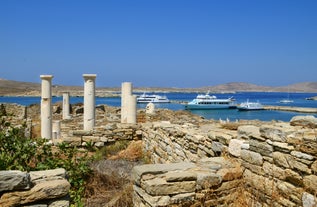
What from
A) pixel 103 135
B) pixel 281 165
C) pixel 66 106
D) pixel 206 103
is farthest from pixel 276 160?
pixel 206 103

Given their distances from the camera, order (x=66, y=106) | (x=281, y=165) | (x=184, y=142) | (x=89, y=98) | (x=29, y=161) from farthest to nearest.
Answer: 1. (x=66, y=106)
2. (x=89, y=98)
3. (x=184, y=142)
4. (x=29, y=161)
5. (x=281, y=165)

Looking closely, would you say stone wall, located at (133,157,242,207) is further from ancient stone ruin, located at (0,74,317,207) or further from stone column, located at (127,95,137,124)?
stone column, located at (127,95,137,124)

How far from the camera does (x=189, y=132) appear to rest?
6930mm

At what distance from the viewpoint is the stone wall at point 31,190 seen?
3.33 meters

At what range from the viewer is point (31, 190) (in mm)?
3449

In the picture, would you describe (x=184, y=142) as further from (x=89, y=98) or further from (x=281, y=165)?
(x=89, y=98)

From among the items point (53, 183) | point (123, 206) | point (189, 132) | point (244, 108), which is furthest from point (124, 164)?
point (244, 108)

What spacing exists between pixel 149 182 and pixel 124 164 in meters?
4.63

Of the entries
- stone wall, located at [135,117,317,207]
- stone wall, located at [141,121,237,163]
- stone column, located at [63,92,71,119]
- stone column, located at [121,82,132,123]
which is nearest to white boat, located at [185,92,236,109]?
stone column, located at [63,92,71,119]

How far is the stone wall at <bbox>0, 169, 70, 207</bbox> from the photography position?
3.33m

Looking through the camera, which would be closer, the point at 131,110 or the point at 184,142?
Answer: the point at 184,142

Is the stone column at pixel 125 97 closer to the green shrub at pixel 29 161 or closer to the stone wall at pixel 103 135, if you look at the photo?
the stone wall at pixel 103 135

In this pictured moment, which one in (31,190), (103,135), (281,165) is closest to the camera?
(31,190)

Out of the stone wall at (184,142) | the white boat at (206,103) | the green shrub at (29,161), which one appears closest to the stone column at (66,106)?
the stone wall at (184,142)
